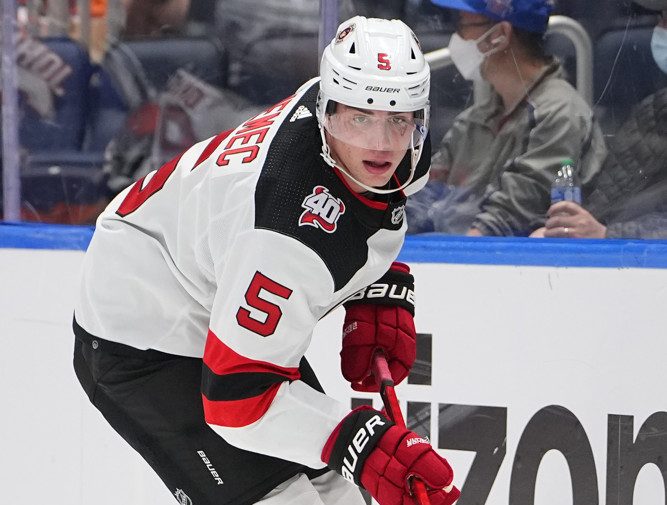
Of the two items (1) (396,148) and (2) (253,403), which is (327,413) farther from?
(1) (396,148)

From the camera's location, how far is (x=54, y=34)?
3059 millimetres

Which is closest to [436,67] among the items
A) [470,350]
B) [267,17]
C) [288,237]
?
[267,17]

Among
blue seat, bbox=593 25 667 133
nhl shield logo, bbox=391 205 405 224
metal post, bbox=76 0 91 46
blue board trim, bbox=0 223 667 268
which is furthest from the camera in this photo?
metal post, bbox=76 0 91 46

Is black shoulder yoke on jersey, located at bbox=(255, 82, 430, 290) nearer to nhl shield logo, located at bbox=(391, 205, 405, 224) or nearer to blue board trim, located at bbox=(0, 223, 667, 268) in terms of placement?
nhl shield logo, located at bbox=(391, 205, 405, 224)

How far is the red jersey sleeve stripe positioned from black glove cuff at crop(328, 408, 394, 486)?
0.14 m

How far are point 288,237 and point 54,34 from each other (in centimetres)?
162

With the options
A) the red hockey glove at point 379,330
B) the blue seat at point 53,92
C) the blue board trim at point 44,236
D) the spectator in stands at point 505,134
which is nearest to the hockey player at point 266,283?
the red hockey glove at point 379,330

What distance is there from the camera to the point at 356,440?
175cm

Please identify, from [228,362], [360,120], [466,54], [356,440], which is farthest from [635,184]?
[228,362]

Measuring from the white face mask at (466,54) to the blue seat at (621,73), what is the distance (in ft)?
0.89

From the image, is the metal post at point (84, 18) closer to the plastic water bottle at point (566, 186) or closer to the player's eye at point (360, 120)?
the plastic water bottle at point (566, 186)

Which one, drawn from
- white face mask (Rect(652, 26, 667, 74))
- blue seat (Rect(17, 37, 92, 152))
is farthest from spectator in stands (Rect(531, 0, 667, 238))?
blue seat (Rect(17, 37, 92, 152))

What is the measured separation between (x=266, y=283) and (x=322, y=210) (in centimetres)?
15

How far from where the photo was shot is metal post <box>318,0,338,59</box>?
2805 mm
